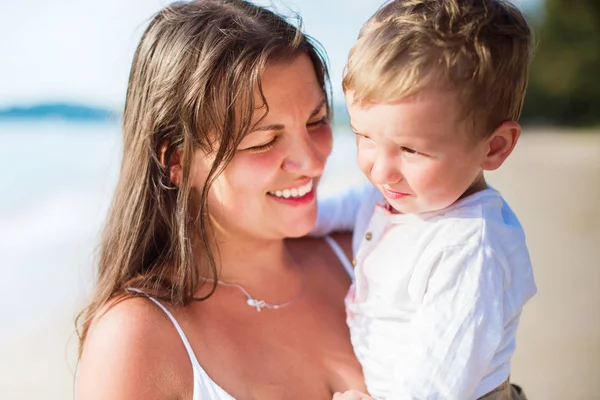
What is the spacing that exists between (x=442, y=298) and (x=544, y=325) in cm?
461

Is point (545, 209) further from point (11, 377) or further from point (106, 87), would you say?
point (106, 87)

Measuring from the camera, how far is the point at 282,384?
6.72ft

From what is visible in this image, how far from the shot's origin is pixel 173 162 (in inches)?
87.5

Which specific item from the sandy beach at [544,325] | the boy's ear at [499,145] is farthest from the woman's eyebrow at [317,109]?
the sandy beach at [544,325]

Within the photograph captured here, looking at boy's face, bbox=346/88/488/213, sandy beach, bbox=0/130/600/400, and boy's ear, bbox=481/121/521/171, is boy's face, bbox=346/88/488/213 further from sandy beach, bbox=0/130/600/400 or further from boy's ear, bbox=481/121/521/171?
sandy beach, bbox=0/130/600/400

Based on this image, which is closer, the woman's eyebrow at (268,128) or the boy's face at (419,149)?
the boy's face at (419,149)

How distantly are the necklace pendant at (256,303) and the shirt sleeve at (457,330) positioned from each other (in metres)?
0.68

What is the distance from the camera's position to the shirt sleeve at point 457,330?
1693 mm

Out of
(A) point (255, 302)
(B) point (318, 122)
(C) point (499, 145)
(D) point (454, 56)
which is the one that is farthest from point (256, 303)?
(D) point (454, 56)

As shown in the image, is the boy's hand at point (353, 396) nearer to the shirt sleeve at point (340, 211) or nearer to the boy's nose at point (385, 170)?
the boy's nose at point (385, 170)

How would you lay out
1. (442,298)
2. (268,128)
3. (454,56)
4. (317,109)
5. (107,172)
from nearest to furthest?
(454,56)
(442,298)
(268,128)
(317,109)
(107,172)

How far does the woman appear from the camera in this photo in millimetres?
1936

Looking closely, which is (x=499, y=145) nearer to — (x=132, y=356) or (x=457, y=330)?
(x=457, y=330)

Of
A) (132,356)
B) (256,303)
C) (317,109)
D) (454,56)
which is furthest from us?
(256,303)
